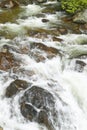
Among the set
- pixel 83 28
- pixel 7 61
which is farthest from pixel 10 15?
pixel 7 61

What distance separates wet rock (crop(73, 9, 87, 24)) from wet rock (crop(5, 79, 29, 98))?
17.5 ft

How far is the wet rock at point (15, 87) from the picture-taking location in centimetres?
797

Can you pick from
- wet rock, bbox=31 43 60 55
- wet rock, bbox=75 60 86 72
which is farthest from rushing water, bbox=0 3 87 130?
wet rock, bbox=31 43 60 55

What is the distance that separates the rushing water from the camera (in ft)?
24.7

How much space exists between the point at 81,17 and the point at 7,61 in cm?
484

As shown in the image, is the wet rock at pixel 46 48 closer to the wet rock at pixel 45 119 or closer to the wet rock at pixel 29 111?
the wet rock at pixel 29 111

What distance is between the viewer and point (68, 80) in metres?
8.88

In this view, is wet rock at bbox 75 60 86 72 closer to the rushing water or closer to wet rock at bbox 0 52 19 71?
the rushing water

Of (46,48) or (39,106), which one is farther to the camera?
(46,48)

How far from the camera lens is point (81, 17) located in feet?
42.3

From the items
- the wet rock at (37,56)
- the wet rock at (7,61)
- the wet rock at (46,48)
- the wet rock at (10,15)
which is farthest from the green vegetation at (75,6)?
the wet rock at (7,61)

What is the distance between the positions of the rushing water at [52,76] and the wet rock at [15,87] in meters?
0.14

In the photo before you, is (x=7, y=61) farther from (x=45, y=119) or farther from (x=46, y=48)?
(x=45, y=119)

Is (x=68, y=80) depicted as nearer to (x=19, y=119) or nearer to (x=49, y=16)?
(x=19, y=119)
